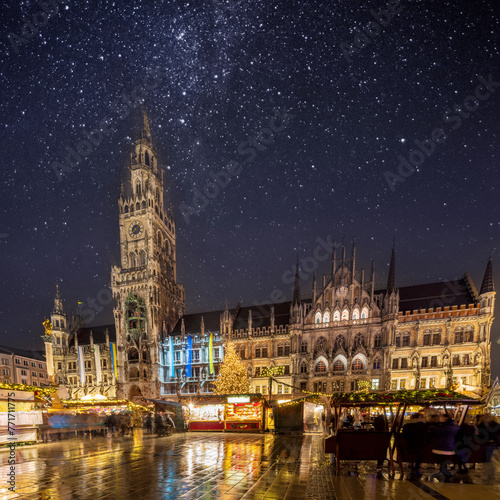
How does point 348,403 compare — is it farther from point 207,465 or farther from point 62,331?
point 62,331

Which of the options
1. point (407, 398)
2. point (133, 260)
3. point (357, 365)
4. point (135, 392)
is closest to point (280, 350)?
point (357, 365)

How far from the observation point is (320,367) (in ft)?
145

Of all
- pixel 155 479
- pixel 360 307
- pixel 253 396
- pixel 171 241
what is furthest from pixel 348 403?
pixel 171 241

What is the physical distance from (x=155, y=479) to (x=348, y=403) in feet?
20.1

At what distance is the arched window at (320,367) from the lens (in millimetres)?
43969

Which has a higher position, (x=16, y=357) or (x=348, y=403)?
(x=348, y=403)

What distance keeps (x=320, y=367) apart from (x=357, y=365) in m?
4.73

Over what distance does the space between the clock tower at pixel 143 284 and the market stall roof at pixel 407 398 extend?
46.2 m

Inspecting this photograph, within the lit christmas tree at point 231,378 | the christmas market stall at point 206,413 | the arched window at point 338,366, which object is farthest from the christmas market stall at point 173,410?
the arched window at point 338,366

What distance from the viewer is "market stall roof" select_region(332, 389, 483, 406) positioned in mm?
9736

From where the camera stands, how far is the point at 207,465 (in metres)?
11.3

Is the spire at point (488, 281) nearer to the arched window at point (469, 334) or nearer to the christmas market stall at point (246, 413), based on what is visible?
the arched window at point (469, 334)

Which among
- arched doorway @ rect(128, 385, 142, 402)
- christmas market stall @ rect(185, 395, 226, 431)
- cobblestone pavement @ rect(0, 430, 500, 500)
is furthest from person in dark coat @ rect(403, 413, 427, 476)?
arched doorway @ rect(128, 385, 142, 402)

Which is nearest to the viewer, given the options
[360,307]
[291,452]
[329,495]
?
[329,495]
